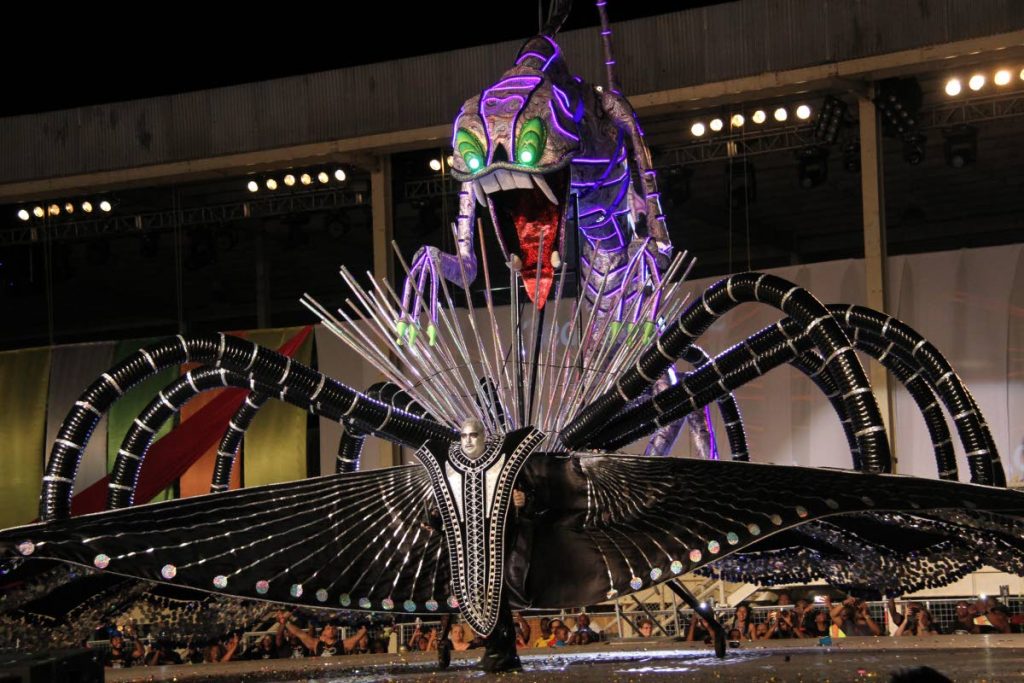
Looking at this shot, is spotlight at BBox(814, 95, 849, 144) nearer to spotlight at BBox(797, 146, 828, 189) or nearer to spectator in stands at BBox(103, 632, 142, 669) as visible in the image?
spotlight at BBox(797, 146, 828, 189)

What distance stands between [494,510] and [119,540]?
5.59 ft

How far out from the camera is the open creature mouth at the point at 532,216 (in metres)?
7.40

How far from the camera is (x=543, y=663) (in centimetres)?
714

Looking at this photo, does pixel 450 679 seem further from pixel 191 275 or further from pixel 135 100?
pixel 191 275

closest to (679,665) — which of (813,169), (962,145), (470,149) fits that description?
(470,149)

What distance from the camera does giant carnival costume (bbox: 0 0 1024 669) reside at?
626 centimetres

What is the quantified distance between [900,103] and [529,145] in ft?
23.6

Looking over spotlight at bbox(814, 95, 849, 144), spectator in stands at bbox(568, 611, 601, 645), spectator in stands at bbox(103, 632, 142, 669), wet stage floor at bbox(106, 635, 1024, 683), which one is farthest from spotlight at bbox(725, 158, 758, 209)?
spectator in stands at bbox(103, 632, 142, 669)

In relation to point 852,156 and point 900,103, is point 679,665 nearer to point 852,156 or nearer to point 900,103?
point 900,103

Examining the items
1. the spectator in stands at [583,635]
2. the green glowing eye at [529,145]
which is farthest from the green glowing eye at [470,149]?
the spectator in stands at [583,635]

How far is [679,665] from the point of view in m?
6.59

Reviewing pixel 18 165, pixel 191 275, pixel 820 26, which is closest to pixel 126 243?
pixel 191 275

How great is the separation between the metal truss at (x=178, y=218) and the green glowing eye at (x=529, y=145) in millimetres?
8819

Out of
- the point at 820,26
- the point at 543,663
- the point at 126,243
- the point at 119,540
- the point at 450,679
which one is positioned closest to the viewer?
the point at 450,679
